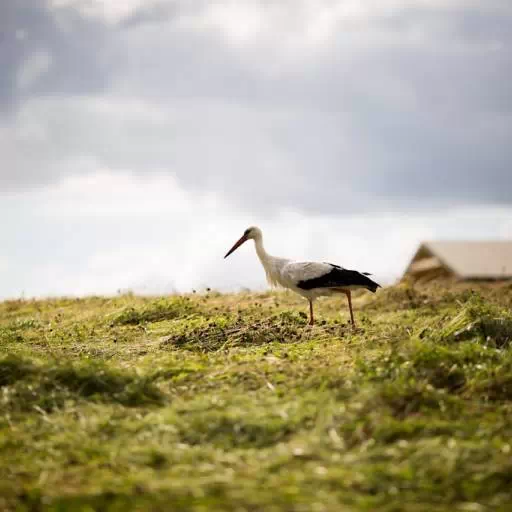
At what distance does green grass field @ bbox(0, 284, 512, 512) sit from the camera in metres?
4.86

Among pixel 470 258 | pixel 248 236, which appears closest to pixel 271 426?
pixel 248 236

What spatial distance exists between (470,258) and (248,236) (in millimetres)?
11425

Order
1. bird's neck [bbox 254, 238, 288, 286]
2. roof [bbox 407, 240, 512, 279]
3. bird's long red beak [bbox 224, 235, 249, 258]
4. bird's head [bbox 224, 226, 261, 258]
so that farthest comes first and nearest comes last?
1. roof [bbox 407, 240, 512, 279]
2. bird's long red beak [bbox 224, 235, 249, 258]
3. bird's head [bbox 224, 226, 261, 258]
4. bird's neck [bbox 254, 238, 288, 286]

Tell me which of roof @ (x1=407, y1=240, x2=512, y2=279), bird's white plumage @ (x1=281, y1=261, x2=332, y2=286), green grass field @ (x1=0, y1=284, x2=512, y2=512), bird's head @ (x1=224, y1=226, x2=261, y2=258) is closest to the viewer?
green grass field @ (x1=0, y1=284, x2=512, y2=512)

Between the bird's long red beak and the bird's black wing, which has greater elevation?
the bird's long red beak

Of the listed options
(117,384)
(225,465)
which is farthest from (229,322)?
(225,465)

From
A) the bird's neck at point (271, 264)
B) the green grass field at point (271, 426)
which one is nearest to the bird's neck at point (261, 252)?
the bird's neck at point (271, 264)

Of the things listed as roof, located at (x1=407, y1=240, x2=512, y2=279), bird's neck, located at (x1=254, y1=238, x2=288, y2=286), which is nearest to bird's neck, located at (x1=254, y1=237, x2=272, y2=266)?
bird's neck, located at (x1=254, y1=238, x2=288, y2=286)

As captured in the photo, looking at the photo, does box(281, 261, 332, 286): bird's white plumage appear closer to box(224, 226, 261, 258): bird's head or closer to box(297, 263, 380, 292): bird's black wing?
box(297, 263, 380, 292): bird's black wing

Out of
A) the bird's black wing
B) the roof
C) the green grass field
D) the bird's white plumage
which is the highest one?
the roof

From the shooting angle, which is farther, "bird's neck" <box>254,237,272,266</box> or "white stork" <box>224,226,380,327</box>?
"bird's neck" <box>254,237,272,266</box>

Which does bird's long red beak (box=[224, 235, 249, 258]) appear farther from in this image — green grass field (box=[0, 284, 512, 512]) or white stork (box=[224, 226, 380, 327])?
green grass field (box=[0, 284, 512, 512])

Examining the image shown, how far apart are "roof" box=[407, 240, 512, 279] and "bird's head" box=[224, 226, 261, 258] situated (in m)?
9.82

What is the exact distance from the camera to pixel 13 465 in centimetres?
564
